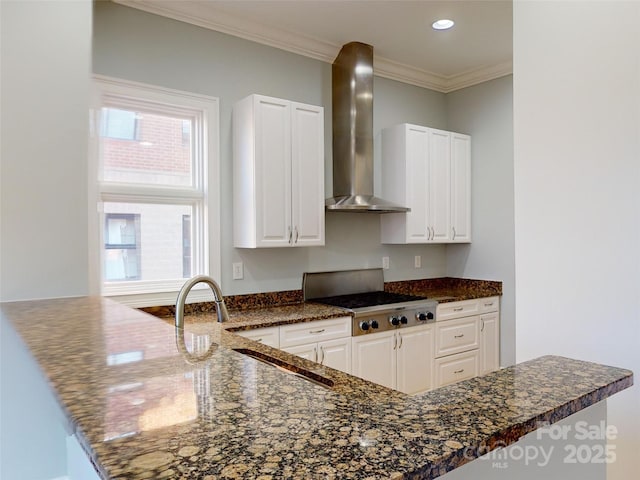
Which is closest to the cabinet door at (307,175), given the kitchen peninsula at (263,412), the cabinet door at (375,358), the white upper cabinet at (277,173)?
the white upper cabinet at (277,173)

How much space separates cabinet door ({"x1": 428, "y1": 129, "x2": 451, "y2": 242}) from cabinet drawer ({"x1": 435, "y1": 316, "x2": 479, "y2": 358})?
80 centimetres

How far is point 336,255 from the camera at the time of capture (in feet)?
12.7

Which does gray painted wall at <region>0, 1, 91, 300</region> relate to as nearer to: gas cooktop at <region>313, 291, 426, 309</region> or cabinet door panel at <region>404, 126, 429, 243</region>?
gas cooktop at <region>313, 291, 426, 309</region>

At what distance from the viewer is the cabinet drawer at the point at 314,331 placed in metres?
2.88

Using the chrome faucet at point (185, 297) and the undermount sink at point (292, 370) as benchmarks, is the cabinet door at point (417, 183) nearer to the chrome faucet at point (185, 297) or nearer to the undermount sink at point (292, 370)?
the chrome faucet at point (185, 297)

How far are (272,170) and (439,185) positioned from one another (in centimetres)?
183

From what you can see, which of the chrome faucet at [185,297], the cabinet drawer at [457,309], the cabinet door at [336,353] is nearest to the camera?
the chrome faucet at [185,297]

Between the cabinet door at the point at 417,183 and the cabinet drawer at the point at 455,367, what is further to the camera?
the cabinet door at the point at 417,183

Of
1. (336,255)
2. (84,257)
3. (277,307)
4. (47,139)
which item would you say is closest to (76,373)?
(84,257)

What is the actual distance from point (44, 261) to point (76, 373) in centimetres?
121

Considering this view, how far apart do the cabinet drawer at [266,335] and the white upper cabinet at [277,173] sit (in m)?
0.60

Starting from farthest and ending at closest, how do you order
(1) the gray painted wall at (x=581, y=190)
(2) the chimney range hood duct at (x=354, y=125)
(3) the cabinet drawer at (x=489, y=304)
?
(3) the cabinet drawer at (x=489, y=304) → (2) the chimney range hood duct at (x=354, y=125) → (1) the gray painted wall at (x=581, y=190)

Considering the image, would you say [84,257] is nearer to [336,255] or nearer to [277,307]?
[277,307]

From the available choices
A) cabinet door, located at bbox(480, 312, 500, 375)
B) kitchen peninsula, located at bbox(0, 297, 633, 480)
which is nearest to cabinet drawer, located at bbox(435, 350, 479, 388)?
cabinet door, located at bbox(480, 312, 500, 375)
